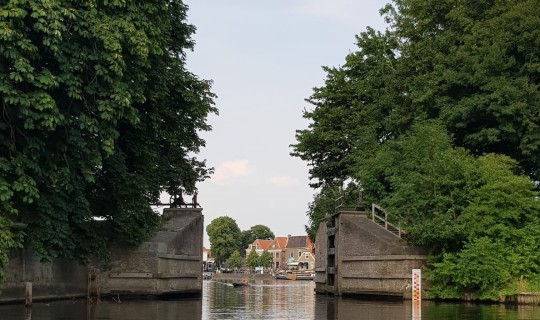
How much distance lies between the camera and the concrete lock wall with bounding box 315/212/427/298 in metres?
34.9

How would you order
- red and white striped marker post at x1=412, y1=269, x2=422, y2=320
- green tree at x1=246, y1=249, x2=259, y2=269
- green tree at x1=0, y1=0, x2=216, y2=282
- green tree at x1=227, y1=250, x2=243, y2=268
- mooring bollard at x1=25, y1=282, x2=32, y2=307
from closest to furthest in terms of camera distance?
green tree at x1=0, y1=0, x2=216, y2=282, red and white striped marker post at x1=412, y1=269, x2=422, y2=320, mooring bollard at x1=25, y1=282, x2=32, y2=307, green tree at x1=227, y1=250, x2=243, y2=268, green tree at x1=246, y1=249, x2=259, y2=269

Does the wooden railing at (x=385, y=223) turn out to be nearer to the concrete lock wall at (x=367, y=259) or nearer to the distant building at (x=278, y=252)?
the concrete lock wall at (x=367, y=259)

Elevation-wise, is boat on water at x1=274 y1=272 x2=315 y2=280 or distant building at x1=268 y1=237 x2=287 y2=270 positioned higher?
distant building at x1=268 y1=237 x2=287 y2=270

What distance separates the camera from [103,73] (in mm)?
22656

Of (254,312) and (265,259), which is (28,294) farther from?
(265,259)

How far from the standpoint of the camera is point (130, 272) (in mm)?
34875

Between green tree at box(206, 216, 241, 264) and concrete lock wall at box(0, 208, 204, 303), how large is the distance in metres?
127

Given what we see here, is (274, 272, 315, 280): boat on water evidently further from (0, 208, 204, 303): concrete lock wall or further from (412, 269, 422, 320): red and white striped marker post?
(412, 269, 422, 320): red and white striped marker post

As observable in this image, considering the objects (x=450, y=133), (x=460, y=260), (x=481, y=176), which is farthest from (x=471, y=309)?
(x=450, y=133)

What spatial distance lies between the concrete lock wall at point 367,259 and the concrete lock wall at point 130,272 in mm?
7604

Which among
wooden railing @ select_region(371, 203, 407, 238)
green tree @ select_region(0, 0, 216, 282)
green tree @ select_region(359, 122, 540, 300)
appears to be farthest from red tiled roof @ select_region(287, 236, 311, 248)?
green tree @ select_region(0, 0, 216, 282)

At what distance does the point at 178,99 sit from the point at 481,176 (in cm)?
1469

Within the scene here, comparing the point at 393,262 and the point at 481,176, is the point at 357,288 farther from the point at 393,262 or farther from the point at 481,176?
the point at 481,176

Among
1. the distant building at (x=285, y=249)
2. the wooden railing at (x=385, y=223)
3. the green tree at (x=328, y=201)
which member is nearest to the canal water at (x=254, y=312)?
the wooden railing at (x=385, y=223)
